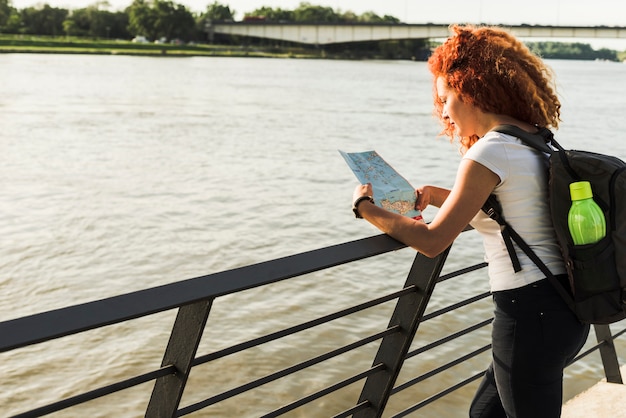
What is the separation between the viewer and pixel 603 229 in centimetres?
189

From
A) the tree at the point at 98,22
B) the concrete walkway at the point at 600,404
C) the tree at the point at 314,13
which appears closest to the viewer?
the concrete walkway at the point at 600,404

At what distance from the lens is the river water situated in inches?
279

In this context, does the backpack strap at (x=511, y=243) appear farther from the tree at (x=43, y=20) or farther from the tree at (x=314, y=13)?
the tree at (x=314, y=13)

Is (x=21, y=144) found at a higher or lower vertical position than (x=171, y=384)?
lower

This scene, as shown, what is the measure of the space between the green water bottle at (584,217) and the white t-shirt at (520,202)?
84 millimetres

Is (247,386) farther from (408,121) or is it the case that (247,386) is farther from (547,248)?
(408,121)

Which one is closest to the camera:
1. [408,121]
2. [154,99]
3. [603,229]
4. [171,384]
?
[171,384]

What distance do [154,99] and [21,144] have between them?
14646 millimetres

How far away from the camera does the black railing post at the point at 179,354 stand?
63.6 inches

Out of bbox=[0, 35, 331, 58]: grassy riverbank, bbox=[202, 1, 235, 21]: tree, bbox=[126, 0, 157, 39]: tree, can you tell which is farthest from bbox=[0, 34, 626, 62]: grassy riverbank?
bbox=[202, 1, 235, 21]: tree

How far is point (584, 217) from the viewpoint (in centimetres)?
187

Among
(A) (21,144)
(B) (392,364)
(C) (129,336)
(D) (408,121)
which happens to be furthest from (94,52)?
(B) (392,364)

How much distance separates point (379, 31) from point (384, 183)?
67.2 meters

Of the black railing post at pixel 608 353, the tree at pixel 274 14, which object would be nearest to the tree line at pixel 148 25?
the tree at pixel 274 14
